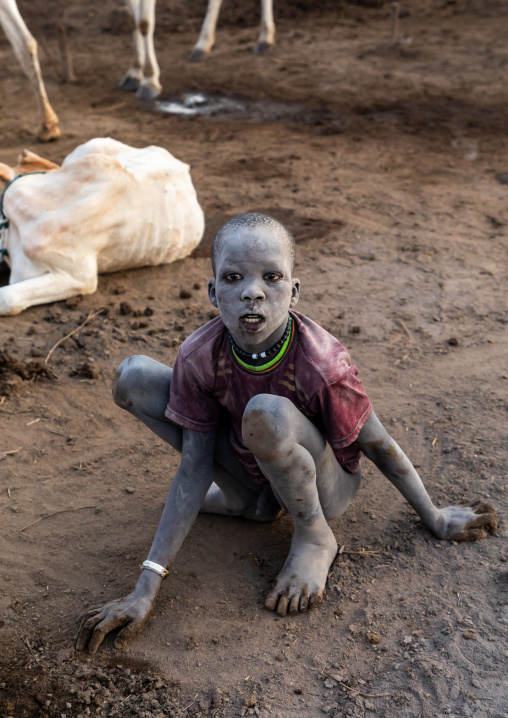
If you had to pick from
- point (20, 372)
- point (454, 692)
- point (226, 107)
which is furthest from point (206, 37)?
point (454, 692)

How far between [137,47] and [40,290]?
4777mm

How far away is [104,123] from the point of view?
7.01 metres

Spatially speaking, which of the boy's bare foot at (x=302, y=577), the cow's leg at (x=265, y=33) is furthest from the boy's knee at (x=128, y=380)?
the cow's leg at (x=265, y=33)

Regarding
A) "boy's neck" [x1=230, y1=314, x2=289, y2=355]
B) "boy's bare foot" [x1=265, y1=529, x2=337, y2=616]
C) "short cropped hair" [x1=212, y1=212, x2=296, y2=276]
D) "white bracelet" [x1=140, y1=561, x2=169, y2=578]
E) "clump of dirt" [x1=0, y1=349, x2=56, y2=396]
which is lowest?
"clump of dirt" [x1=0, y1=349, x2=56, y2=396]

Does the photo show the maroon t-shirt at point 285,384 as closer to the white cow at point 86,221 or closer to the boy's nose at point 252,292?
the boy's nose at point 252,292

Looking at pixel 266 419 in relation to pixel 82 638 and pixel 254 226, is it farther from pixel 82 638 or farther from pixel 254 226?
pixel 82 638

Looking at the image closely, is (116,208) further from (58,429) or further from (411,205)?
(411,205)

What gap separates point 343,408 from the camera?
2.09m

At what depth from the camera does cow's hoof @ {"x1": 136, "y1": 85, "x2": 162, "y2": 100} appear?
767 cm

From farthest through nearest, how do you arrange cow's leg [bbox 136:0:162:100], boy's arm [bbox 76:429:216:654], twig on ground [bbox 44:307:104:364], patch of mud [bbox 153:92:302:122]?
cow's leg [bbox 136:0:162:100], patch of mud [bbox 153:92:302:122], twig on ground [bbox 44:307:104:364], boy's arm [bbox 76:429:216:654]

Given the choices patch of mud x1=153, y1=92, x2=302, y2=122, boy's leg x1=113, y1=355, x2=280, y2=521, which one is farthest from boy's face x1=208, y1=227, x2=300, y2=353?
patch of mud x1=153, y1=92, x2=302, y2=122

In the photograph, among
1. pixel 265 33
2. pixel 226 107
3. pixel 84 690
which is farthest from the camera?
pixel 265 33

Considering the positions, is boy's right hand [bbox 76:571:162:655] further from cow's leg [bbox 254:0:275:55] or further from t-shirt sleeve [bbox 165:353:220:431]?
cow's leg [bbox 254:0:275:55]

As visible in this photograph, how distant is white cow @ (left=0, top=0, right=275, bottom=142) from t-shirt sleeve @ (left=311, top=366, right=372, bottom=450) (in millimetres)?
5164
